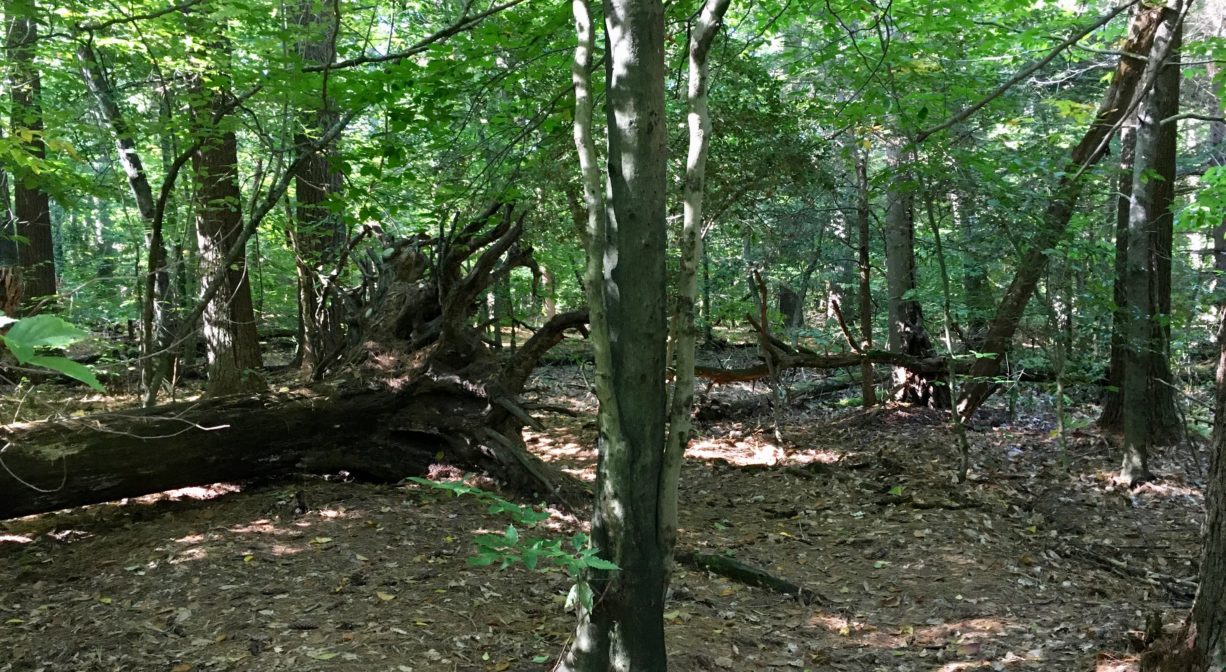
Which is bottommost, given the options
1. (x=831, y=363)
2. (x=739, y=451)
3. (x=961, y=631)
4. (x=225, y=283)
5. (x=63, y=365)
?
(x=961, y=631)

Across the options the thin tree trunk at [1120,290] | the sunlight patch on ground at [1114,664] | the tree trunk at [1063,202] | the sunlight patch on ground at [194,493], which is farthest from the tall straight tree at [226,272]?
the thin tree trunk at [1120,290]

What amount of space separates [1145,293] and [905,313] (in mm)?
3358

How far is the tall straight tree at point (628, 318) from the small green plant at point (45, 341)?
2113 mm

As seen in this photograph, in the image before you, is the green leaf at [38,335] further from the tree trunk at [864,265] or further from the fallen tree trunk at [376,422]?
the tree trunk at [864,265]

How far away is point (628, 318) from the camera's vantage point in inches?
120

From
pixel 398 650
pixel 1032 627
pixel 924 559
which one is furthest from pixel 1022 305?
pixel 398 650

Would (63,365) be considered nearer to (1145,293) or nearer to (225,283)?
(225,283)

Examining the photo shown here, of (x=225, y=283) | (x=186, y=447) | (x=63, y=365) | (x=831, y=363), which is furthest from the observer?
(x=831, y=363)

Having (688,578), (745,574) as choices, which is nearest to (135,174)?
(688,578)

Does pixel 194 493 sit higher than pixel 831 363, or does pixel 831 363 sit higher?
pixel 831 363

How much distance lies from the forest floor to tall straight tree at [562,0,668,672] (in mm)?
844

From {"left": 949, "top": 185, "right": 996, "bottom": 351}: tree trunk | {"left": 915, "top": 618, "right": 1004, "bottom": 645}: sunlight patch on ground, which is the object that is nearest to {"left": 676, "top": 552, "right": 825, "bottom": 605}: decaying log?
{"left": 915, "top": 618, "right": 1004, "bottom": 645}: sunlight patch on ground

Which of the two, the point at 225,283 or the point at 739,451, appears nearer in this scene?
the point at 225,283

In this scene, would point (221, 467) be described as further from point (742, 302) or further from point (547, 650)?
point (742, 302)
